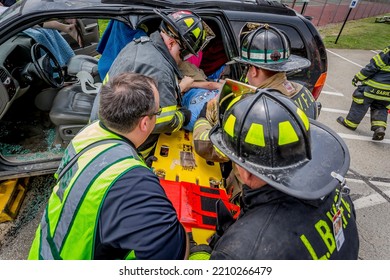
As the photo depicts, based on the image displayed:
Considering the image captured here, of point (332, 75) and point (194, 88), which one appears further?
point (332, 75)

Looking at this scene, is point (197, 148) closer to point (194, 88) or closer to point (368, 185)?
point (194, 88)

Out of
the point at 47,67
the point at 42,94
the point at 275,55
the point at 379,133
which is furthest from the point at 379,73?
the point at 42,94

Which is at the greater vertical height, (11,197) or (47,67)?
(47,67)

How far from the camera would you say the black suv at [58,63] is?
2.72 m

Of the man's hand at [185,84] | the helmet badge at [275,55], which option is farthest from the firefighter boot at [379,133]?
the man's hand at [185,84]

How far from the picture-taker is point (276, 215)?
124 centimetres

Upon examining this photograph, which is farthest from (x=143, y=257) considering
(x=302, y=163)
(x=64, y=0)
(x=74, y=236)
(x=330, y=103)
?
(x=330, y=103)

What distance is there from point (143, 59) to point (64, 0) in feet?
3.75

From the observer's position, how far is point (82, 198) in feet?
4.30

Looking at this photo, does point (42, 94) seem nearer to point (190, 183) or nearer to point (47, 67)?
point (47, 67)

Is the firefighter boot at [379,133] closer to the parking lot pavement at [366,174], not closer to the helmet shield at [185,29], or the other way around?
the parking lot pavement at [366,174]

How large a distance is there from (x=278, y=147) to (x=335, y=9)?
72.1 ft

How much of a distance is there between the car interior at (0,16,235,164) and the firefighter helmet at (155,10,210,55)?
0.33 metres

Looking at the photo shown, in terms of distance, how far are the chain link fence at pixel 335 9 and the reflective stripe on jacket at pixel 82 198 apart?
1516 cm
